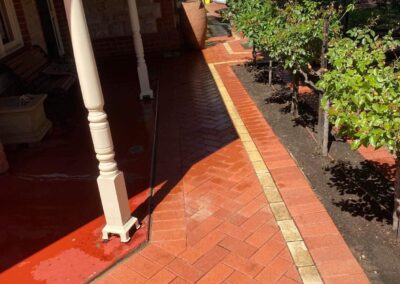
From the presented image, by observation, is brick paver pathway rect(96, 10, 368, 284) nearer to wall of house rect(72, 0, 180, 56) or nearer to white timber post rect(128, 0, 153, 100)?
white timber post rect(128, 0, 153, 100)

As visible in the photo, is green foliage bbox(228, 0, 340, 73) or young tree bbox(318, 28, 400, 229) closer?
young tree bbox(318, 28, 400, 229)

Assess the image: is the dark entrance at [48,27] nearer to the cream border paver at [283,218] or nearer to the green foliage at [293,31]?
the green foliage at [293,31]

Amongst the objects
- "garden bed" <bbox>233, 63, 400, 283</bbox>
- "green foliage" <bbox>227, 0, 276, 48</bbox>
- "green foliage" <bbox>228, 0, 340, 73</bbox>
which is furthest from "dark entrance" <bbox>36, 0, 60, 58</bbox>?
"garden bed" <bbox>233, 63, 400, 283</bbox>

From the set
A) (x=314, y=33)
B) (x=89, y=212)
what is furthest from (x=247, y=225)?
(x=314, y=33)

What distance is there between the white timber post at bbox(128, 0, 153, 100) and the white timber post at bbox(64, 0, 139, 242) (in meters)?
3.97

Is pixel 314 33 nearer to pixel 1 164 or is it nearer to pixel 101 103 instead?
pixel 101 103

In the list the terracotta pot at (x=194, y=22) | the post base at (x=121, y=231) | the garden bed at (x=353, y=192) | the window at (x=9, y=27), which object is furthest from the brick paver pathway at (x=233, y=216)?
the terracotta pot at (x=194, y=22)

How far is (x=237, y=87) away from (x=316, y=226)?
4.76 m

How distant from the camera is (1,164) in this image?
524cm

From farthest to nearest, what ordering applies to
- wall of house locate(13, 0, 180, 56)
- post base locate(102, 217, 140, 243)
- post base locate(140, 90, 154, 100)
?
wall of house locate(13, 0, 180, 56), post base locate(140, 90, 154, 100), post base locate(102, 217, 140, 243)

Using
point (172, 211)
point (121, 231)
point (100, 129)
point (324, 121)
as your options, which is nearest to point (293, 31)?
point (324, 121)

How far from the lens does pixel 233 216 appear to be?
13.1ft

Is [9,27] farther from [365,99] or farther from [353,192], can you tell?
[365,99]

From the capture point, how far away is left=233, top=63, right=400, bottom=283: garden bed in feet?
10.8
